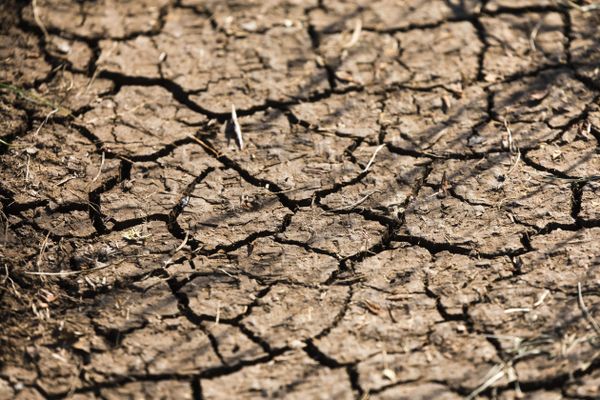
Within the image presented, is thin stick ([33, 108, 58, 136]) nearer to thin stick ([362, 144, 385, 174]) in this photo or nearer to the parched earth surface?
the parched earth surface

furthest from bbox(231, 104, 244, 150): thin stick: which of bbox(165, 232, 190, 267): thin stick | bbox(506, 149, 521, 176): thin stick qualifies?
bbox(506, 149, 521, 176): thin stick

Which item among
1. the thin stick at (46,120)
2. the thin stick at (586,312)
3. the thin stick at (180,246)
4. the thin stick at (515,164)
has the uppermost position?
the thin stick at (46,120)

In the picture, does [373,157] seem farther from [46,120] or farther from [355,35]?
[46,120]

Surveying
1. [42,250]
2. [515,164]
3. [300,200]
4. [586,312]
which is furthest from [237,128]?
[586,312]

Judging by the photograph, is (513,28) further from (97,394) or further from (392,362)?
(97,394)

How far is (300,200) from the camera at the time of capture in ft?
10.7

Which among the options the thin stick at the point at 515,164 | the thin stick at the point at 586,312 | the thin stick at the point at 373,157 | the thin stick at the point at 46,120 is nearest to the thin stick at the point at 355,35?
the thin stick at the point at 373,157

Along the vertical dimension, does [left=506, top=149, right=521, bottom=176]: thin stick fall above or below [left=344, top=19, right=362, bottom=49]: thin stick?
below

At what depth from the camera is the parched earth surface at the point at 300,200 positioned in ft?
9.05

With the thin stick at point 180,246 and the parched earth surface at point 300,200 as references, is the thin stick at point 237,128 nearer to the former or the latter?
the parched earth surface at point 300,200

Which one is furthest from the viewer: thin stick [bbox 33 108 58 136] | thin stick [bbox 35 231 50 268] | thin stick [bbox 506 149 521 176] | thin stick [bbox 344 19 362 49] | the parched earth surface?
thin stick [bbox 344 19 362 49]

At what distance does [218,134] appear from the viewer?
3.49 metres

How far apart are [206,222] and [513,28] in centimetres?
201

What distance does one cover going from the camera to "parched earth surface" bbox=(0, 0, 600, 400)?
9.05 ft
